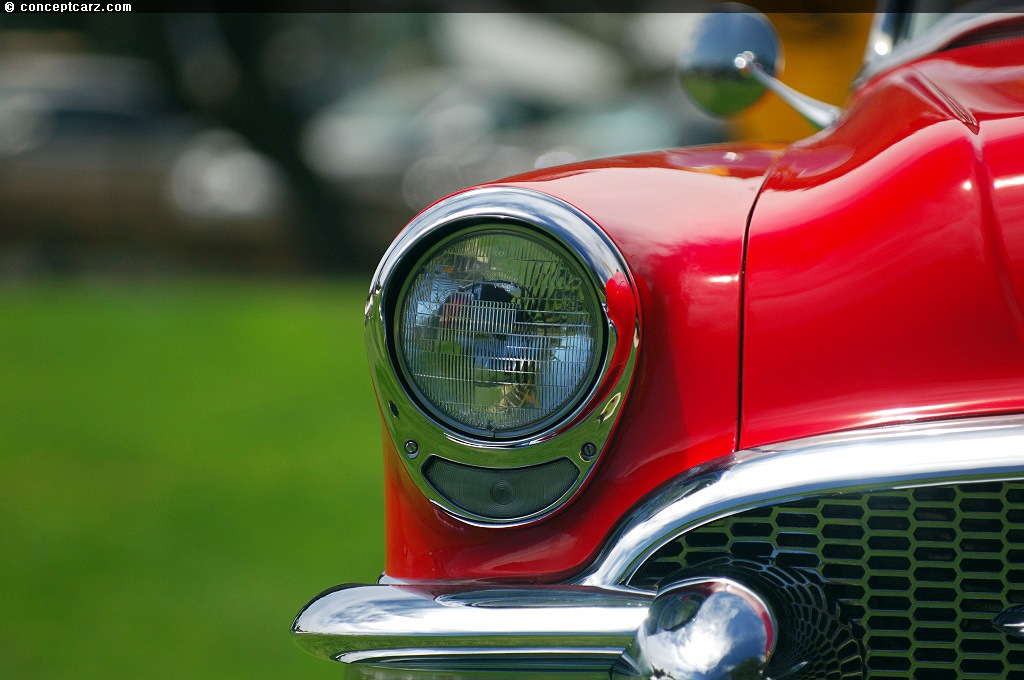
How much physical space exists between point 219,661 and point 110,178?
10.1 m

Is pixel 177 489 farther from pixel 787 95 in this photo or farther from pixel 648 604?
pixel 648 604

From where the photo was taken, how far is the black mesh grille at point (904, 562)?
1.33m

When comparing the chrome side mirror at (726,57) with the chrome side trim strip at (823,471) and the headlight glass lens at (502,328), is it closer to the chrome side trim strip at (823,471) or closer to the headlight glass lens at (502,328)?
the headlight glass lens at (502,328)

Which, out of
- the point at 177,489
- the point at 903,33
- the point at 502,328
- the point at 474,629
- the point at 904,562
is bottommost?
the point at 474,629

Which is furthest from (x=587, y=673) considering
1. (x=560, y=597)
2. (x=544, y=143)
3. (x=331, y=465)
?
(x=544, y=143)

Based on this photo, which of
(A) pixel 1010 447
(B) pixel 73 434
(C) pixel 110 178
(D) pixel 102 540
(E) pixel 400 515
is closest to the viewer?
(A) pixel 1010 447

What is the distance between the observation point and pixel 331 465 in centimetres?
469

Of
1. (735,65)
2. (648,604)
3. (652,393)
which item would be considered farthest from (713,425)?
(735,65)

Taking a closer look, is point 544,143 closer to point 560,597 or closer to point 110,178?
point 110,178

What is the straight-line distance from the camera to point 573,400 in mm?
1415

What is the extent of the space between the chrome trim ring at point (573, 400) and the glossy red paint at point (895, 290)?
0.57ft

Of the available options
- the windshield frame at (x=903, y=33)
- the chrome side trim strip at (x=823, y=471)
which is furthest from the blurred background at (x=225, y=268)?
the chrome side trim strip at (x=823, y=471)

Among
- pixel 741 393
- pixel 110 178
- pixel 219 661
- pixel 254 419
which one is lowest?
pixel 219 661

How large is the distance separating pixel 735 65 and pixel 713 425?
1.22 metres
